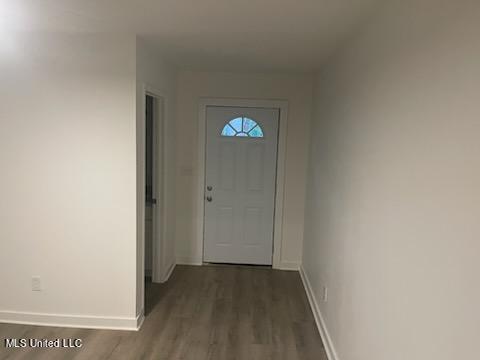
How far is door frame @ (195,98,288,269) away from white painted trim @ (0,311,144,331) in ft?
5.37

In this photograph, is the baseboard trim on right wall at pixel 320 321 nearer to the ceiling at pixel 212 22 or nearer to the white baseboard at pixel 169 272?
the white baseboard at pixel 169 272

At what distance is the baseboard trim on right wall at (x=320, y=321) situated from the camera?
2745 millimetres

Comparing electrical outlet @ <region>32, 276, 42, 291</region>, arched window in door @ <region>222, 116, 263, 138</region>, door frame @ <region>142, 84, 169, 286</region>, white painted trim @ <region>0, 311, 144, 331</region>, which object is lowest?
white painted trim @ <region>0, 311, 144, 331</region>

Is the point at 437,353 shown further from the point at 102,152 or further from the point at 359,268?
the point at 102,152

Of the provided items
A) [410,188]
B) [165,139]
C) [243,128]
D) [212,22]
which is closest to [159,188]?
[165,139]

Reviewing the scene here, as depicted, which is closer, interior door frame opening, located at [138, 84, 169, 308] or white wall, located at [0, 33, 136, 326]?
white wall, located at [0, 33, 136, 326]

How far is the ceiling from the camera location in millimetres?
2059

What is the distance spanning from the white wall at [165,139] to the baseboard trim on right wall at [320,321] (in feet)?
4.96

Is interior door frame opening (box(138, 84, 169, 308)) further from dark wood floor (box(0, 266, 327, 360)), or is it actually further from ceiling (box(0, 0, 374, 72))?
ceiling (box(0, 0, 374, 72))

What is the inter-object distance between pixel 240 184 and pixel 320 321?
1876 millimetres

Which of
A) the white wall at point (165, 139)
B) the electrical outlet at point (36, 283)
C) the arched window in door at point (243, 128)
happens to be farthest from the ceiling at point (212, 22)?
the electrical outlet at point (36, 283)

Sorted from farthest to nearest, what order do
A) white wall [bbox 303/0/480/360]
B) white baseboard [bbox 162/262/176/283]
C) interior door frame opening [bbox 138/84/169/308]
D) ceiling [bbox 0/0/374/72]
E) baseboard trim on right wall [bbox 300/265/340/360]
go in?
white baseboard [bbox 162/262/176/283] < interior door frame opening [bbox 138/84/169/308] < baseboard trim on right wall [bbox 300/265/340/360] < ceiling [bbox 0/0/374/72] < white wall [bbox 303/0/480/360]

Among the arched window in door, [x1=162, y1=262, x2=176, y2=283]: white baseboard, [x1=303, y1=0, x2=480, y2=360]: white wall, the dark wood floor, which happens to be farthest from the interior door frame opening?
[x1=303, y1=0, x2=480, y2=360]: white wall

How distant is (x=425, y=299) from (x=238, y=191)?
129 inches
